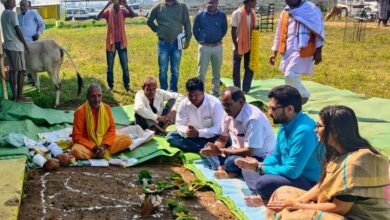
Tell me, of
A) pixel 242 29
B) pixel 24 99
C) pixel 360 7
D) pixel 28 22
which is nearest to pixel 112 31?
pixel 28 22

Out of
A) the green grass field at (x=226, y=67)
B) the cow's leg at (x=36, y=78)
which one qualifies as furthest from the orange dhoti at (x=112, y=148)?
the cow's leg at (x=36, y=78)

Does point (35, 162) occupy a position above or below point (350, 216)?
below

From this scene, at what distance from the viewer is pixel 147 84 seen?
654cm

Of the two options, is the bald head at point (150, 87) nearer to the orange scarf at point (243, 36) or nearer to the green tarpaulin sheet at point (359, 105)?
the green tarpaulin sheet at point (359, 105)

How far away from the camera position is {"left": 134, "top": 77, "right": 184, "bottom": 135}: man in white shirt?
6.55 m

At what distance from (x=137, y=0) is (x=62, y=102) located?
5106 centimetres

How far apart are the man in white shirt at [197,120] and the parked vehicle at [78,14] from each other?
116 feet

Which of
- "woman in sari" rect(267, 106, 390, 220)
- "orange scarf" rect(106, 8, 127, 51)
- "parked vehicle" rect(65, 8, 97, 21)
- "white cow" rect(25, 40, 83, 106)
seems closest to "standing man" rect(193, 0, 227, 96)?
"orange scarf" rect(106, 8, 127, 51)

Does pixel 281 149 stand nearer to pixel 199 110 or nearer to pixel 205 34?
pixel 199 110

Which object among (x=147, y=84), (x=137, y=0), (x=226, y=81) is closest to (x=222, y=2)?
(x=137, y=0)

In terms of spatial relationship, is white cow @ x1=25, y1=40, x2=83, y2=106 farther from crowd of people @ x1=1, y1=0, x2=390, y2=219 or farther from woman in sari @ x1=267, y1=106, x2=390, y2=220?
woman in sari @ x1=267, y1=106, x2=390, y2=220

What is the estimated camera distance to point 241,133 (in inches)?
192

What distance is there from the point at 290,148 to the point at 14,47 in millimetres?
5950

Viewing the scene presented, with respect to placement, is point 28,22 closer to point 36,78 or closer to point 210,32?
point 36,78
